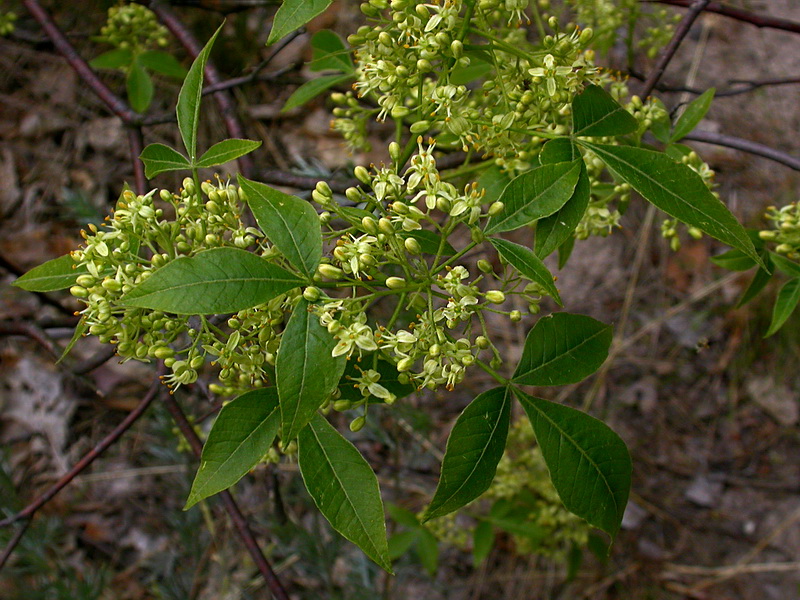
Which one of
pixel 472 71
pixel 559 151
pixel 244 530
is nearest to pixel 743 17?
pixel 472 71

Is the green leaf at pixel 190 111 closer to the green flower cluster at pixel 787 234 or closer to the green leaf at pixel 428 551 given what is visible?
the green flower cluster at pixel 787 234

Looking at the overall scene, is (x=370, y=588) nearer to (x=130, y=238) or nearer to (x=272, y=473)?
(x=272, y=473)

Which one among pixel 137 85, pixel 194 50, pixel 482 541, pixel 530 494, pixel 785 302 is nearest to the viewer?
pixel 785 302

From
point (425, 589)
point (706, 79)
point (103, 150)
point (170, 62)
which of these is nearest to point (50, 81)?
point (103, 150)

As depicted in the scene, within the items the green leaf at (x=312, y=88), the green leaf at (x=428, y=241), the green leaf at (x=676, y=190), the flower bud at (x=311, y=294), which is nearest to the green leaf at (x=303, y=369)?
the flower bud at (x=311, y=294)

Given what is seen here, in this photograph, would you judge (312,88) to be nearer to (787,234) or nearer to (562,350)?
(562,350)
